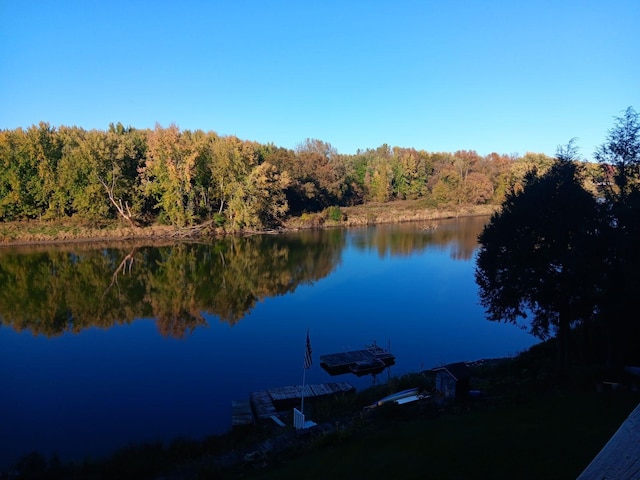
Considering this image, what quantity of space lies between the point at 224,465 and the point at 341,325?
1681 centimetres

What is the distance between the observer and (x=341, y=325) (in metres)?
28.5

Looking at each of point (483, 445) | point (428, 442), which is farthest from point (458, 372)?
point (483, 445)

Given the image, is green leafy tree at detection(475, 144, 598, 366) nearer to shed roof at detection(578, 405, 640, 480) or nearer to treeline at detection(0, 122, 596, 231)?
shed roof at detection(578, 405, 640, 480)

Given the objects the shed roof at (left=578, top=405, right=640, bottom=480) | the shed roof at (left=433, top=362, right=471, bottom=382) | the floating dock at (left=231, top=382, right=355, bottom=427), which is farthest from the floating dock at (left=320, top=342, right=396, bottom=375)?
the shed roof at (left=578, top=405, right=640, bottom=480)

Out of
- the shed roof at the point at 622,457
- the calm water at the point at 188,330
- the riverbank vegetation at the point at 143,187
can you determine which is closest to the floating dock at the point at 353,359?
the calm water at the point at 188,330

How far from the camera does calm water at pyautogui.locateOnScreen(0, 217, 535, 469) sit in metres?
17.5

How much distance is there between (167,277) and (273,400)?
2543 cm

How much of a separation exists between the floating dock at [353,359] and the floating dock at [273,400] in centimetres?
227

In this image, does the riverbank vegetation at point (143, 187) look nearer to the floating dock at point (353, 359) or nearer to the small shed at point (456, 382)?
the floating dock at point (353, 359)

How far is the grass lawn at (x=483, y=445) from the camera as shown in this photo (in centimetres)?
888

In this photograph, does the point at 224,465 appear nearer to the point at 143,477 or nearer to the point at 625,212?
the point at 143,477

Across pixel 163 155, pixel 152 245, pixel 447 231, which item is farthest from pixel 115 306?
pixel 447 231

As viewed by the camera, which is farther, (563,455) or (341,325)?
(341,325)

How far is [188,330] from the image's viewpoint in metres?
27.6
